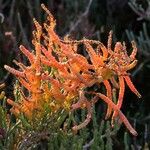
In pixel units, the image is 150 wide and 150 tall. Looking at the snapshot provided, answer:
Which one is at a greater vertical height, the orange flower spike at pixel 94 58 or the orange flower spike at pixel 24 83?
the orange flower spike at pixel 24 83

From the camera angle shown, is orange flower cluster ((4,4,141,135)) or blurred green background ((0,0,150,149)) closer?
orange flower cluster ((4,4,141,135))

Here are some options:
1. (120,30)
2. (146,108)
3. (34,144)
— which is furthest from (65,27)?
(34,144)

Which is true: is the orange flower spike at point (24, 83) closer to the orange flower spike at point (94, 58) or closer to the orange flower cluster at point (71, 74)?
the orange flower cluster at point (71, 74)

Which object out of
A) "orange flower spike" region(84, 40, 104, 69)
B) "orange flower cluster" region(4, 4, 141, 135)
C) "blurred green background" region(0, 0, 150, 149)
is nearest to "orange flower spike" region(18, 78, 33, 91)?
"orange flower cluster" region(4, 4, 141, 135)

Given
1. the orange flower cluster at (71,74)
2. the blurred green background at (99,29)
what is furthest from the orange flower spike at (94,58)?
the blurred green background at (99,29)

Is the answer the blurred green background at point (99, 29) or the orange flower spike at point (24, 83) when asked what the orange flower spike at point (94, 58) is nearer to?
the orange flower spike at point (24, 83)

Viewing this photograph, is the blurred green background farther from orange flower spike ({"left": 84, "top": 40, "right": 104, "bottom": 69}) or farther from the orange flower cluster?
orange flower spike ({"left": 84, "top": 40, "right": 104, "bottom": 69})

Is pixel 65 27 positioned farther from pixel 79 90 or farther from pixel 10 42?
pixel 79 90

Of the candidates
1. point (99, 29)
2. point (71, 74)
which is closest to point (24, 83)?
point (71, 74)

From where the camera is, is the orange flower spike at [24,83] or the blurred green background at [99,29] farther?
the blurred green background at [99,29]

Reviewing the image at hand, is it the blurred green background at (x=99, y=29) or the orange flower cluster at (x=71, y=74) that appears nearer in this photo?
the orange flower cluster at (x=71, y=74)
